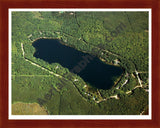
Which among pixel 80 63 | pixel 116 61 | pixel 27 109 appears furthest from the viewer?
pixel 116 61

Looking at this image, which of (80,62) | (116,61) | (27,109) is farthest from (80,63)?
(27,109)

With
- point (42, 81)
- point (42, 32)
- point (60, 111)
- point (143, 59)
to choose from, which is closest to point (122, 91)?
point (143, 59)

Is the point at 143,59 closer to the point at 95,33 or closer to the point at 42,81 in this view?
the point at 95,33

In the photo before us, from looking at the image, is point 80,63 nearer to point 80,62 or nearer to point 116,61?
point 80,62

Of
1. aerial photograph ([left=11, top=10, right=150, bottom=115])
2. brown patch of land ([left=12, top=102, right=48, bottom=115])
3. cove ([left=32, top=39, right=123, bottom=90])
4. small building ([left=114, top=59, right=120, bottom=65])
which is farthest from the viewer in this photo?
small building ([left=114, top=59, right=120, bottom=65])

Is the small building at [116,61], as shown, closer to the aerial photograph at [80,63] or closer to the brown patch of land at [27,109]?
the aerial photograph at [80,63]

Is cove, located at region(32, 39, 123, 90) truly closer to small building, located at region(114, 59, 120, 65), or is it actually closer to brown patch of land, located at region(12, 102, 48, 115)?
small building, located at region(114, 59, 120, 65)

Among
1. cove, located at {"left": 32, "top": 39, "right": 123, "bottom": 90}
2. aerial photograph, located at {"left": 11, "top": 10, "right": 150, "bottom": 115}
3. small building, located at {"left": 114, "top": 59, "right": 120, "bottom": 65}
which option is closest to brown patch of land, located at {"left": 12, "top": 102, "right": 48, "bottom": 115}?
aerial photograph, located at {"left": 11, "top": 10, "right": 150, "bottom": 115}

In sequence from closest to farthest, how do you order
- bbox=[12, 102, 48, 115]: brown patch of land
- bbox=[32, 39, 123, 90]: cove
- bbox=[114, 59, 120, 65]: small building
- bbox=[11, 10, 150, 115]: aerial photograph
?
1. bbox=[12, 102, 48, 115]: brown patch of land
2. bbox=[11, 10, 150, 115]: aerial photograph
3. bbox=[32, 39, 123, 90]: cove
4. bbox=[114, 59, 120, 65]: small building

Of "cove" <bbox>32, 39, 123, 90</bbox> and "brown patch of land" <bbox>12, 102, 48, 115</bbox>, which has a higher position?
"cove" <bbox>32, 39, 123, 90</bbox>
